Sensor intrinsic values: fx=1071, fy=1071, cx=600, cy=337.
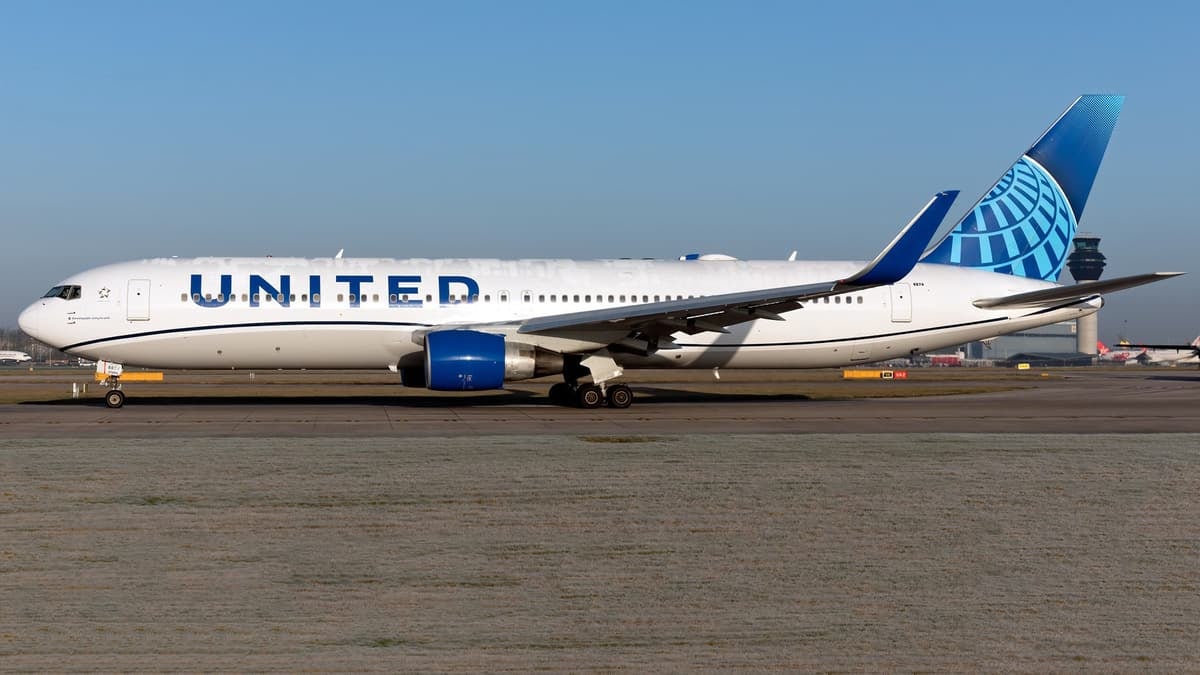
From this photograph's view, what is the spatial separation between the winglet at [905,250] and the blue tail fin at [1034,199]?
6.23m

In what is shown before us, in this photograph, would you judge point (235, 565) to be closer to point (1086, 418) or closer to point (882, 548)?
point (882, 548)

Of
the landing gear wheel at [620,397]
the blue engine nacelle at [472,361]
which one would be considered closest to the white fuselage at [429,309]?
the landing gear wheel at [620,397]

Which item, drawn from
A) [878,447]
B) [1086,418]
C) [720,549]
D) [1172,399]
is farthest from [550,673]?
[1172,399]

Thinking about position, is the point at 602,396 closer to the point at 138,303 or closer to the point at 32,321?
the point at 138,303

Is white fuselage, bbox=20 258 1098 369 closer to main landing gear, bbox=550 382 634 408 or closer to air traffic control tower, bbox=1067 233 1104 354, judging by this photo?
main landing gear, bbox=550 382 634 408

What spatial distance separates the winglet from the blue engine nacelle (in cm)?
756

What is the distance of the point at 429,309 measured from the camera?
26406 mm

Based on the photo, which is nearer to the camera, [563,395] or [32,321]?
[32,321]

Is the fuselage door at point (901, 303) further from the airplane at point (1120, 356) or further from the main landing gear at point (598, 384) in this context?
the airplane at point (1120, 356)

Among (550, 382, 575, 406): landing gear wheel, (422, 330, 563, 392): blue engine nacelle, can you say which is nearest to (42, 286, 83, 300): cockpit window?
(422, 330, 563, 392): blue engine nacelle

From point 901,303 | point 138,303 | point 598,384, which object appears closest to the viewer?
point 138,303

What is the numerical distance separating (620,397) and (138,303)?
1172cm

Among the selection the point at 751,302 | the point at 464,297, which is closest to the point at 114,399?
the point at 464,297

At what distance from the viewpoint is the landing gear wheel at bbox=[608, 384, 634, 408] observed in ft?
84.3
